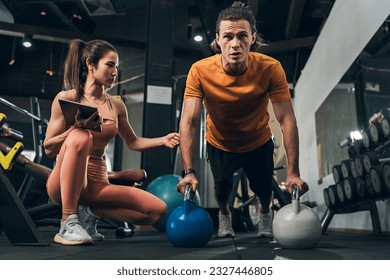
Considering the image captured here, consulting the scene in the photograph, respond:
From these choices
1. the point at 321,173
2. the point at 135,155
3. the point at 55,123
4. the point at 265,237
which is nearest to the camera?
the point at 55,123

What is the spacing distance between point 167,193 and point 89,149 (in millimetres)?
1270

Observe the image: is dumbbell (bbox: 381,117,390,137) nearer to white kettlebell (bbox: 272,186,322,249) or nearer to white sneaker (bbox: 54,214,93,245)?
white kettlebell (bbox: 272,186,322,249)

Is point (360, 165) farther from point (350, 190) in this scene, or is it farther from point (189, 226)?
point (189, 226)

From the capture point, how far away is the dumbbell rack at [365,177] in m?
2.52

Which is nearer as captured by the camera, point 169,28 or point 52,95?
point 169,28

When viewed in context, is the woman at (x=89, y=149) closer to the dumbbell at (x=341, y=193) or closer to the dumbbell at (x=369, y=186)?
the dumbbell at (x=369, y=186)

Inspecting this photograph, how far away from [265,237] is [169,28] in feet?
7.82

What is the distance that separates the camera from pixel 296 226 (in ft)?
5.17

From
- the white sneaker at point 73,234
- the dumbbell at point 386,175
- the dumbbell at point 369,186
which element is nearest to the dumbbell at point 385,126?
the dumbbell at point 386,175

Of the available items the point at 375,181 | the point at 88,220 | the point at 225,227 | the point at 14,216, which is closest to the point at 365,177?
the point at 375,181

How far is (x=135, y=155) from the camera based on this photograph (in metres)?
6.88

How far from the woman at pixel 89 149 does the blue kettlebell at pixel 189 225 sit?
0.33 meters
